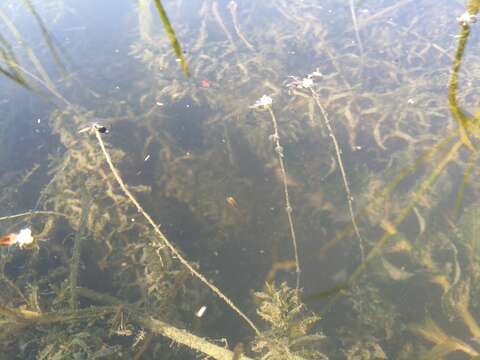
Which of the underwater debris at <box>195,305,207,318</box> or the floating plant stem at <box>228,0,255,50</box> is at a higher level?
the floating plant stem at <box>228,0,255,50</box>

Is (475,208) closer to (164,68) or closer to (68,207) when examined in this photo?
(68,207)

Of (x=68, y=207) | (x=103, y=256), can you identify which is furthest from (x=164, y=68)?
(x=103, y=256)

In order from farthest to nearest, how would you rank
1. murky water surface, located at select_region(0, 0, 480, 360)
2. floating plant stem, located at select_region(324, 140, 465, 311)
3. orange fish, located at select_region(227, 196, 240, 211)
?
1. orange fish, located at select_region(227, 196, 240, 211)
2. floating plant stem, located at select_region(324, 140, 465, 311)
3. murky water surface, located at select_region(0, 0, 480, 360)

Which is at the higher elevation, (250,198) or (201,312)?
(250,198)

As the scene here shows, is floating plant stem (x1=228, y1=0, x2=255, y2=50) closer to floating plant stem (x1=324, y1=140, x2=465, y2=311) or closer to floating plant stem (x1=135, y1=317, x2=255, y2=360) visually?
floating plant stem (x1=324, y1=140, x2=465, y2=311)

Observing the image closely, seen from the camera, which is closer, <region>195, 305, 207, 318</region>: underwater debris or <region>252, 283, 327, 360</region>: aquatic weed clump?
<region>252, 283, 327, 360</region>: aquatic weed clump

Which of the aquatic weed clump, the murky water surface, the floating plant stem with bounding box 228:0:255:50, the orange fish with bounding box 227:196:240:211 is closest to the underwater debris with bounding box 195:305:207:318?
the murky water surface

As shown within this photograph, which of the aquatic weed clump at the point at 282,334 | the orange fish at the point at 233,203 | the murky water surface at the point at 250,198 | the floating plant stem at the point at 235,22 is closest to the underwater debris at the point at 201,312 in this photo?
the murky water surface at the point at 250,198

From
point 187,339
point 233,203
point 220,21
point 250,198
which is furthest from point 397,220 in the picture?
point 220,21

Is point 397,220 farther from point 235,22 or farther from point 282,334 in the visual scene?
point 235,22
